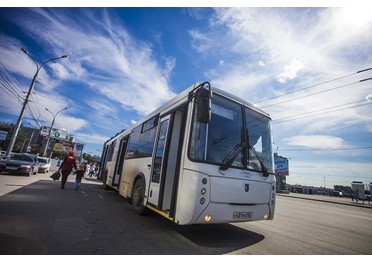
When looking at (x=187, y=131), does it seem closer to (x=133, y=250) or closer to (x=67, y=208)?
(x=133, y=250)

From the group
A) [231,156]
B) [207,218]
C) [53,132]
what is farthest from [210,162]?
[53,132]

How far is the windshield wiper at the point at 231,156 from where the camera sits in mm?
4082

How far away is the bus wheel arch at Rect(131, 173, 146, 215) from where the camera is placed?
5880 millimetres

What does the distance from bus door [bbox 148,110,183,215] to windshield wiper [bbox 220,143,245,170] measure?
1.12 metres

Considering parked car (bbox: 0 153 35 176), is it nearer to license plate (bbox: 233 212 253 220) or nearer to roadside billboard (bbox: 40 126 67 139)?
license plate (bbox: 233 212 253 220)

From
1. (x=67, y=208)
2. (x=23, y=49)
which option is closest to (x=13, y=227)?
(x=67, y=208)

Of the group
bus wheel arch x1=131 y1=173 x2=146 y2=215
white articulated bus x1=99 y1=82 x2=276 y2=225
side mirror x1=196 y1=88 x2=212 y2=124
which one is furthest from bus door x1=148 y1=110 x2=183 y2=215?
side mirror x1=196 y1=88 x2=212 y2=124

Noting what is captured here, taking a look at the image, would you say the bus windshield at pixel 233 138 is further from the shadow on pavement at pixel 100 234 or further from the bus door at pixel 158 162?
the shadow on pavement at pixel 100 234

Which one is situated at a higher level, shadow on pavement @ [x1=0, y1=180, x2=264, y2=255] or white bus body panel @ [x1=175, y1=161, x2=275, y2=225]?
white bus body panel @ [x1=175, y1=161, x2=275, y2=225]

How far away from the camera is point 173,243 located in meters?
3.86

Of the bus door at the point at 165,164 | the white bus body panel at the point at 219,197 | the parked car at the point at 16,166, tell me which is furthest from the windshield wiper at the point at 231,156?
the parked car at the point at 16,166

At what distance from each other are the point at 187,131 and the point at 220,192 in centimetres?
138

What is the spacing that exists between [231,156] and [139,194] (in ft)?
10.8

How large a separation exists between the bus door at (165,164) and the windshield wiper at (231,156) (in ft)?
3.67
